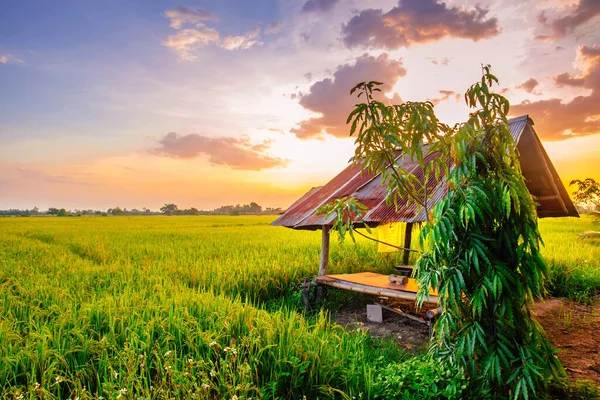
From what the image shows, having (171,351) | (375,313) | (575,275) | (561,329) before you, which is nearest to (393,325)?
(375,313)

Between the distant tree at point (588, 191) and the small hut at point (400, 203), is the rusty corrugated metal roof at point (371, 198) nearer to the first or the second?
the small hut at point (400, 203)

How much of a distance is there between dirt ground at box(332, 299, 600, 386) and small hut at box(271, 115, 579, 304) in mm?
591

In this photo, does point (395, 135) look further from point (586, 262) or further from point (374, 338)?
point (586, 262)

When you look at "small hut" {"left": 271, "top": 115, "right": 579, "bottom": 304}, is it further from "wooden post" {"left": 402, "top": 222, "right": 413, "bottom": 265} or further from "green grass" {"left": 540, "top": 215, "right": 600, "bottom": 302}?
"green grass" {"left": 540, "top": 215, "right": 600, "bottom": 302}

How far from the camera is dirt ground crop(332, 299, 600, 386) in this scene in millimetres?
4449

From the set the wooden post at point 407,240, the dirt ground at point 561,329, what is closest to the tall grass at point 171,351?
the dirt ground at point 561,329

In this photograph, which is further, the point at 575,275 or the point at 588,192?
the point at 588,192

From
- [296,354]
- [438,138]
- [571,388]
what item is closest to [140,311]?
[296,354]

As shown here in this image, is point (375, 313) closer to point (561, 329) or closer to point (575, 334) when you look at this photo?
point (561, 329)

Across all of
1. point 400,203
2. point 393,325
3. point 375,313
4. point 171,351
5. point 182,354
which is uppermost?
point 400,203

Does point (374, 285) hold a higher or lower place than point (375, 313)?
higher

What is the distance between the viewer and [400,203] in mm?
5410

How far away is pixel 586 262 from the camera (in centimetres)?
905

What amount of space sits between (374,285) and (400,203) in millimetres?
1237
